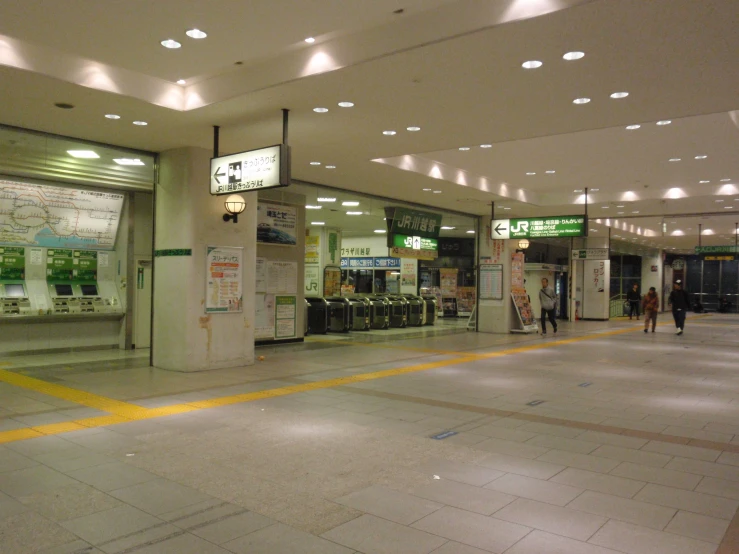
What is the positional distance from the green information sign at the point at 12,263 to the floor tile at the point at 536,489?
29.8 ft

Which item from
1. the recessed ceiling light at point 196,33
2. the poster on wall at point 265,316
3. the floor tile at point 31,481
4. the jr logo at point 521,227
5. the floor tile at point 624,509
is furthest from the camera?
the jr logo at point 521,227

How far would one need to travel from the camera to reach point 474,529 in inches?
136

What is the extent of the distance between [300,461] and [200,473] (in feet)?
2.54

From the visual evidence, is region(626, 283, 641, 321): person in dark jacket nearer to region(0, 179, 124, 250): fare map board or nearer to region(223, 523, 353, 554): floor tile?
region(0, 179, 124, 250): fare map board

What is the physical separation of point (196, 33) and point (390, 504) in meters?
4.35

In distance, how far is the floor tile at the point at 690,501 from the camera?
3832 millimetres

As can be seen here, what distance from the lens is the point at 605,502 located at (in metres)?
3.94

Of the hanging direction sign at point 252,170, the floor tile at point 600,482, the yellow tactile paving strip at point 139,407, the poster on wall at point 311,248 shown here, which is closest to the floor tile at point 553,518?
the floor tile at point 600,482

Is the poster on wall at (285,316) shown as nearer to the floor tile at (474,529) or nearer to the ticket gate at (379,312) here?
the ticket gate at (379,312)

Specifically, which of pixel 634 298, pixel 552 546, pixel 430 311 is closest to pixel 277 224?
pixel 430 311

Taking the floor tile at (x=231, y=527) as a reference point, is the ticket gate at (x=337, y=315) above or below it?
Result: above

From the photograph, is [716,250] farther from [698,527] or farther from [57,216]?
[57,216]

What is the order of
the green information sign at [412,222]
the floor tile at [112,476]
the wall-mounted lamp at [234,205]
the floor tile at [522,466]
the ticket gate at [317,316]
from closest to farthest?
the floor tile at [112,476]
the floor tile at [522,466]
the wall-mounted lamp at [234,205]
the green information sign at [412,222]
the ticket gate at [317,316]

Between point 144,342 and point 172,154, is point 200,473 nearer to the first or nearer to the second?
point 172,154
